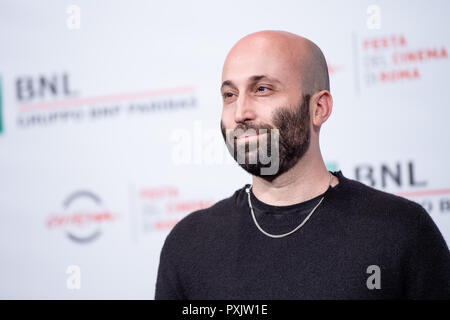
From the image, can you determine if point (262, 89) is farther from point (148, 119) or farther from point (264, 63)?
point (148, 119)

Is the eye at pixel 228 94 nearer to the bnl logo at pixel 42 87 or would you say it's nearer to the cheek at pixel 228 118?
the cheek at pixel 228 118

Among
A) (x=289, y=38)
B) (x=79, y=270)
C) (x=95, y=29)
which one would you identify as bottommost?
(x=79, y=270)

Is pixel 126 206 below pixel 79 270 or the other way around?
the other way around

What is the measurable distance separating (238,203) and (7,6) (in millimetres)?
1685

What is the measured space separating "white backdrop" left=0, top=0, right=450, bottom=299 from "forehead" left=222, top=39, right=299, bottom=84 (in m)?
0.87

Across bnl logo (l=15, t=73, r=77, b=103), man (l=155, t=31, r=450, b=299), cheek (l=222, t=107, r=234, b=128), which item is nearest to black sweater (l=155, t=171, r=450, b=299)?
man (l=155, t=31, r=450, b=299)

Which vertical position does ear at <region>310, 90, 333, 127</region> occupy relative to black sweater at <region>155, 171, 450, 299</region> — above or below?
above

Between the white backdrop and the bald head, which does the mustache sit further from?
the white backdrop

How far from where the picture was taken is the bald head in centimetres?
143

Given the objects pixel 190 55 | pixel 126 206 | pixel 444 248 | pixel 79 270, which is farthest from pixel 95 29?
pixel 444 248

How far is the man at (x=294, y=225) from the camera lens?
1.36 metres

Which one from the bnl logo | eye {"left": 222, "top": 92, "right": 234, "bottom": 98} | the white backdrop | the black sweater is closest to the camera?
the black sweater
